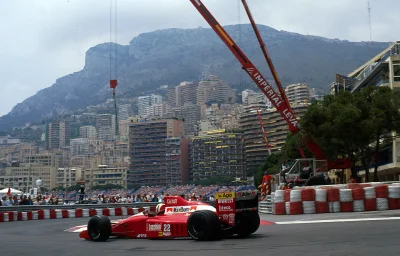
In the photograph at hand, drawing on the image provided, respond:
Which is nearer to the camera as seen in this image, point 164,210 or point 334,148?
point 164,210

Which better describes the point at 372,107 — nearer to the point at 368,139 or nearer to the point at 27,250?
the point at 368,139

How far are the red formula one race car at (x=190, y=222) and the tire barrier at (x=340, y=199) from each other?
386 inches

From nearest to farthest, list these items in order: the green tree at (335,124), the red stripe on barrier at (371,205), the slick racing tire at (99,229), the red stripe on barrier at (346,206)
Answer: the slick racing tire at (99,229), the red stripe on barrier at (371,205), the red stripe on barrier at (346,206), the green tree at (335,124)

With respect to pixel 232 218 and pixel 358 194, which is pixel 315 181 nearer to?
pixel 358 194

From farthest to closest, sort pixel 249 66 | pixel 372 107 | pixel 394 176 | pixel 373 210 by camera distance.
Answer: pixel 394 176 < pixel 372 107 < pixel 249 66 < pixel 373 210

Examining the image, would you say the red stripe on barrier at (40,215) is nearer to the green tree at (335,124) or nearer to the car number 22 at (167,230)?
the green tree at (335,124)

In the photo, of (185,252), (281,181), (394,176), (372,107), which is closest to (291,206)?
(281,181)

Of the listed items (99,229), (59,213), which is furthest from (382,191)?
(59,213)

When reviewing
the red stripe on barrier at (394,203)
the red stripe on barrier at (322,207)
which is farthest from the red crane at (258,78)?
the red stripe on barrier at (394,203)

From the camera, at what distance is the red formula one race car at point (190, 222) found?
13.5 metres

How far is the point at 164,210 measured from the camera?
15281 millimetres

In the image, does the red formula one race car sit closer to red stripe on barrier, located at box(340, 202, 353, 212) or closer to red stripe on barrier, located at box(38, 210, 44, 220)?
red stripe on barrier, located at box(340, 202, 353, 212)

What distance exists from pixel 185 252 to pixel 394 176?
180 ft

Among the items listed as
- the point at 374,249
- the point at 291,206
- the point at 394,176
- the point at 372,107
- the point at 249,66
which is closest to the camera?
the point at 374,249
